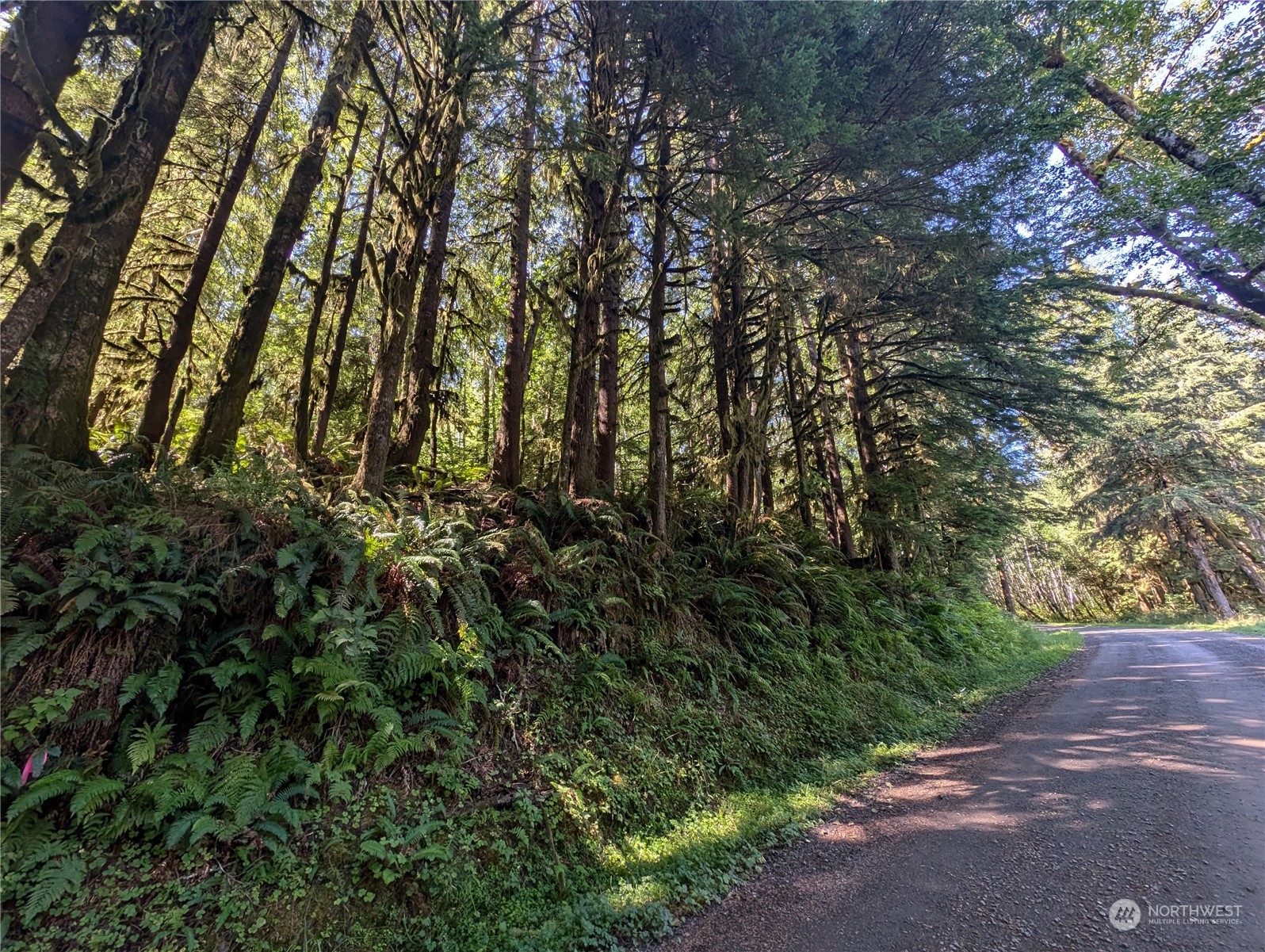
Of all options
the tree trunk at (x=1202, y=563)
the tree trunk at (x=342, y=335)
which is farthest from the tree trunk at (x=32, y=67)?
the tree trunk at (x=1202, y=563)

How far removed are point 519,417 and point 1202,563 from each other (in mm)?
30590

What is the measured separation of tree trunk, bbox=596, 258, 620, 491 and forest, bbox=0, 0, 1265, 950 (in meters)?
0.08

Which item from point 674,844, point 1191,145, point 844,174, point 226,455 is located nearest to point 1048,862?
point 674,844

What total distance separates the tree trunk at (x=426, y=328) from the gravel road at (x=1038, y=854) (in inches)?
257

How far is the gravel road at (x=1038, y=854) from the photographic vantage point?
2.51 meters

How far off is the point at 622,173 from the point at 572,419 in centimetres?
340

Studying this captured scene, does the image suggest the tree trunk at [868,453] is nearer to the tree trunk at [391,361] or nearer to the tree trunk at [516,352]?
the tree trunk at [516,352]

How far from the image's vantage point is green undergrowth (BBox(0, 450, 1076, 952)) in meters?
2.50

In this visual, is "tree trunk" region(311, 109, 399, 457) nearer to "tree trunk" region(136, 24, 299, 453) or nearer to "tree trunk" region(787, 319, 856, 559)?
"tree trunk" region(136, 24, 299, 453)

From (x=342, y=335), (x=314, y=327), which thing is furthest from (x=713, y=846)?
(x=314, y=327)

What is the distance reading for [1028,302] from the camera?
8.18 meters

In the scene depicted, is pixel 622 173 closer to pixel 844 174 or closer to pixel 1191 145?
pixel 844 174

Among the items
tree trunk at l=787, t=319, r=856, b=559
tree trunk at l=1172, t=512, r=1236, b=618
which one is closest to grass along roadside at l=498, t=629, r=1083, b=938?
tree trunk at l=787, t=319, r=856, b=559

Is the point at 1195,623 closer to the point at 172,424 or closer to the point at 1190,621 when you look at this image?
the point at 1190,621
